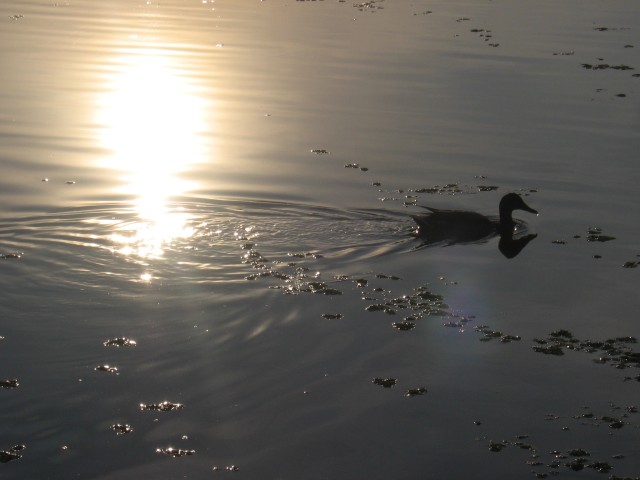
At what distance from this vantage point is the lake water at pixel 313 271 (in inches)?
278

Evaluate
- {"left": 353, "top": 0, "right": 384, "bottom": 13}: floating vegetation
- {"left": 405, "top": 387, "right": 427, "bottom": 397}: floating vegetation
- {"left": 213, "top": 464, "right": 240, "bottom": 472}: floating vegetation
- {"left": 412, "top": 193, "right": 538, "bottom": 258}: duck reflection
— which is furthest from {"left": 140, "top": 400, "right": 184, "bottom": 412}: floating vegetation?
{"left": 353, "top": 0, "right": 384, "bottom": 13}: floating vegetation

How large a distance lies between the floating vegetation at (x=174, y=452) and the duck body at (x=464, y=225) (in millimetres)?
5036

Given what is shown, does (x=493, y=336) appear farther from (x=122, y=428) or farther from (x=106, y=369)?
(x=122, y=428)

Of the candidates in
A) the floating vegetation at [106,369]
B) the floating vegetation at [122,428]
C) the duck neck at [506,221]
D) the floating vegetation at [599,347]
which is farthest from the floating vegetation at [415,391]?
the duck neck at [506,221]

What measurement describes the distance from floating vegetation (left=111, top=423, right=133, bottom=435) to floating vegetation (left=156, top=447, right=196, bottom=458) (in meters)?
0.33

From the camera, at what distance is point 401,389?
7.85 metres

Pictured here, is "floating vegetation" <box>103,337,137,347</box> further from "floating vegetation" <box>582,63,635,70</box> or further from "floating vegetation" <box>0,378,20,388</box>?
"floating vegetation" <box>582,63,635,70</box>

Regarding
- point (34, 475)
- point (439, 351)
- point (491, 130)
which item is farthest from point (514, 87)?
point (34, 475)

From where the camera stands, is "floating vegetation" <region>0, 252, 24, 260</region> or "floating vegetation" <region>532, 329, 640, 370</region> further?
"floating vegetation" <region>0, 252, 24, 260</region>

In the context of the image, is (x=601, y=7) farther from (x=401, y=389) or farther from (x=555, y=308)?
(x=401, y=389)

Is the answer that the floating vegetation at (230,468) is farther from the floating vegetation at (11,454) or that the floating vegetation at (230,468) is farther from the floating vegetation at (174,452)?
the floating vegetation at (11,454)

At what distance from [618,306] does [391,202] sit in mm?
3727

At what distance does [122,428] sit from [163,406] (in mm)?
417

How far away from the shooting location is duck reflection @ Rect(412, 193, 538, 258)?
11.3 meters
